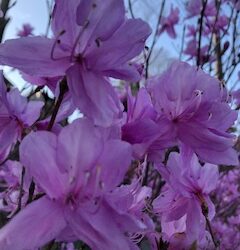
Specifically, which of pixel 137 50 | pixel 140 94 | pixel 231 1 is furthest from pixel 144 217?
pixel 231 1

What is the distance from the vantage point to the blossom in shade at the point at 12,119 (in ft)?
3.01

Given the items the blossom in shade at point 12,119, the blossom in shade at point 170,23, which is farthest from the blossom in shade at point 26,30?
the blossom in shade at point 12,119

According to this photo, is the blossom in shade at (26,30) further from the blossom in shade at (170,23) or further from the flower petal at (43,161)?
the flower petal at (43,161)

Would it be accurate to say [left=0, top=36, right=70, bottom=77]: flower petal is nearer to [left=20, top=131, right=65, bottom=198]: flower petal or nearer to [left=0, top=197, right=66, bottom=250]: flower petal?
[left=20, top=131, right=65, bottom=198]: flower petal

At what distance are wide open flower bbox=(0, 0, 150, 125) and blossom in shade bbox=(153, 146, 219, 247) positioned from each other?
25 cm

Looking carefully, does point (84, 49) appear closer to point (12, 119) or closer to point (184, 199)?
point (12, 119)

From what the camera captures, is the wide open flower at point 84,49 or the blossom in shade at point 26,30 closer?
the wide open flower at point 84,49

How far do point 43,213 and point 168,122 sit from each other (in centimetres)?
31

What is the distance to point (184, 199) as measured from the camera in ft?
3.51

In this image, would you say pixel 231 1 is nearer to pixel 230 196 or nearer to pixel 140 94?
pixel 230 196

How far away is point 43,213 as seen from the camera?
0.72m

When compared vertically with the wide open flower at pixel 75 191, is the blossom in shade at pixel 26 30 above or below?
below

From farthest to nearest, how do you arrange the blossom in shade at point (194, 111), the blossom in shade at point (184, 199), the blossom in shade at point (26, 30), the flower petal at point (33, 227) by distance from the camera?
the blossom in shade at point (26, 30) < the blossom in shade at point (184, 199) < the blossom in shade at point (194, 111) < the flower petal at point (33, 227)

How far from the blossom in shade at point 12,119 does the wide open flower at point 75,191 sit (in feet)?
0.61
